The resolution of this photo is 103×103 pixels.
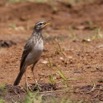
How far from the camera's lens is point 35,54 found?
12023 mm

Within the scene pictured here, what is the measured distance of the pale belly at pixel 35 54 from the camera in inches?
472

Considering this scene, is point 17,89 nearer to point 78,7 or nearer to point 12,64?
point 12,64

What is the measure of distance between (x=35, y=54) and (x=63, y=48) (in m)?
2.64

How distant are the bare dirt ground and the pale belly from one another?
44cm

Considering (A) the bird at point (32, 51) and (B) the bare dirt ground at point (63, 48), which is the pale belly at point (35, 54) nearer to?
(A) the bird at point (32, 51)

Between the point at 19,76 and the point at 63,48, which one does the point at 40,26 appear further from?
the point at 63,48

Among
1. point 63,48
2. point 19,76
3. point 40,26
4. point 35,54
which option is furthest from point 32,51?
point 63,48

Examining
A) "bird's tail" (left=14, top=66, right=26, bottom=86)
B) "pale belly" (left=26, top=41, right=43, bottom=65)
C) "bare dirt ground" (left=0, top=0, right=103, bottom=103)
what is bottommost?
"bare dirt ground" (left=0, top=0, right=103, bottom=103)

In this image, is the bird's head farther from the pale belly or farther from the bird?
the pale belly

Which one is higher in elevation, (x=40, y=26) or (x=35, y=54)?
(x=40, y=26)

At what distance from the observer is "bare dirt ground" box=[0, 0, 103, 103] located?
37.8ft

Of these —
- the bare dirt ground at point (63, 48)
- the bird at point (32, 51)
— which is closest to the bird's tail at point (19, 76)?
the bird at point (32, 51)

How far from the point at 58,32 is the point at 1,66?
19.4ft

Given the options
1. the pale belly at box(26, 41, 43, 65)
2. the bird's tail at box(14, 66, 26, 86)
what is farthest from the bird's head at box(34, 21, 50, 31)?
the bird's tail at box(14, 66, 26, 86)
